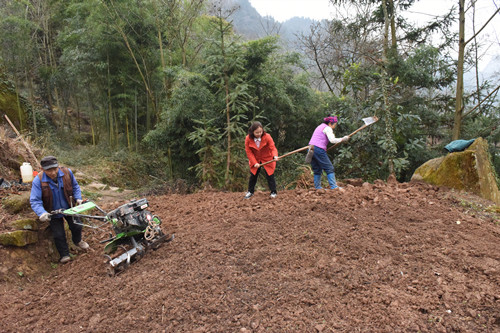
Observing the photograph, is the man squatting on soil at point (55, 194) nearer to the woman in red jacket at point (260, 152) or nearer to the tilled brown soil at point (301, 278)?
the tilled brown soil at point (301, 278)

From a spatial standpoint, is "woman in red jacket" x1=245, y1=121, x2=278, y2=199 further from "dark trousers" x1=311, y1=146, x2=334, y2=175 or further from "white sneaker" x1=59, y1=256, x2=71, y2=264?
"white sneaker" x1=59, y1=256, x2=71, y2=264

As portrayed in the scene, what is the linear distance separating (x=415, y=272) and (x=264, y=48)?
5.77 meters

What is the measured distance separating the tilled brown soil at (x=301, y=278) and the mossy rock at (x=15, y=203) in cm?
97

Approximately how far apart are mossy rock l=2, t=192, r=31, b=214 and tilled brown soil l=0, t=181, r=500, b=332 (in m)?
0.97

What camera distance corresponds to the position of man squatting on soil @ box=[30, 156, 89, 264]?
3.33m

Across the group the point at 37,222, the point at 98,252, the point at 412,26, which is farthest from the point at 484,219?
the point at 412,26

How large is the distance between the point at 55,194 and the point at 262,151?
282 cm

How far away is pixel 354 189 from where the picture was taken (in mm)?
4441

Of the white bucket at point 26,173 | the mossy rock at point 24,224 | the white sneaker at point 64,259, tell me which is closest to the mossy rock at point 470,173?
the white sneaker at point 64,259

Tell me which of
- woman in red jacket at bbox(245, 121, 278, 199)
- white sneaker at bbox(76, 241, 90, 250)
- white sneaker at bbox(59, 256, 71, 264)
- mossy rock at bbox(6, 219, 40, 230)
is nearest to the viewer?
mossy rock at bbox(6, 219, 40, 230)

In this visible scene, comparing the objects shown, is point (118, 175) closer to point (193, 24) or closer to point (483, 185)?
point (193, 24)

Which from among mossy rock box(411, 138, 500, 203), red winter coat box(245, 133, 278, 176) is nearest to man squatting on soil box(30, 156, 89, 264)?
red winter coat box(245, 133, 278, 176)

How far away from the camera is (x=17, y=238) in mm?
3336

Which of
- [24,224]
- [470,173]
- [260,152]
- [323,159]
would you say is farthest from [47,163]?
[470,173]
